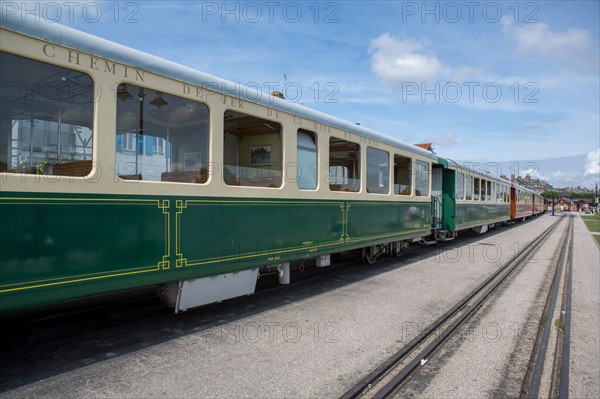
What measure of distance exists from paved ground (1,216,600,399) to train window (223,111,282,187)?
1.74 metres

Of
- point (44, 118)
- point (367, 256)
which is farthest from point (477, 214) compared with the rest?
point (44, 118)

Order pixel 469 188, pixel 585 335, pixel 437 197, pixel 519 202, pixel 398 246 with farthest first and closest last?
pixel 519 202 < pixel 469 188 < pixel 437 197 < pixel 398 246 < pixel 585 335

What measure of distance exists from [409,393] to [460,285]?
180 inches

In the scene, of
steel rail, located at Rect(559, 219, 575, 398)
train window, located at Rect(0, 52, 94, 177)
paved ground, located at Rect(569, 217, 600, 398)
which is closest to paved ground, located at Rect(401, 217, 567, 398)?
steel rail, located at Rect(559, 219, 575, 398)

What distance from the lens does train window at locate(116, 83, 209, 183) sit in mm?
3836

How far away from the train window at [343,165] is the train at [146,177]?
0.04 m

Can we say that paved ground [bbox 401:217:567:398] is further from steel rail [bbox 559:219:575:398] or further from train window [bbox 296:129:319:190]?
train window [bbox 296:129:319:190]

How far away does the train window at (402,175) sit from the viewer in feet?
28.6

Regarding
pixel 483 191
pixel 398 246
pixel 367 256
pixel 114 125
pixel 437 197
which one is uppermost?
pixel 114 125

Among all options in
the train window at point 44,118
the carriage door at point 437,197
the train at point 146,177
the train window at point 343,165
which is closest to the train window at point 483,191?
the carriage door at point 437,197

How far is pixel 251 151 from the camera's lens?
213 inches

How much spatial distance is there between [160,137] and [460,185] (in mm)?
11473

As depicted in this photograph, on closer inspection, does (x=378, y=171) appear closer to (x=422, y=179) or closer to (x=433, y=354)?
(x=422, y=179)

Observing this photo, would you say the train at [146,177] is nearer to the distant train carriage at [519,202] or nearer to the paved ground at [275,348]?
the paved ground at [275,348]
